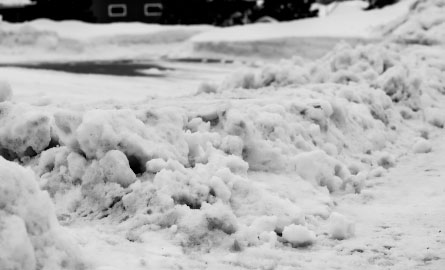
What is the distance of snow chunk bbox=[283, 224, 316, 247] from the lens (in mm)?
3346

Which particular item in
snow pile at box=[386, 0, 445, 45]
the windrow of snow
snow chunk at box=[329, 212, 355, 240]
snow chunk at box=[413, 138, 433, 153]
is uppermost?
snow pile at box=[386, 0, 445, 45]

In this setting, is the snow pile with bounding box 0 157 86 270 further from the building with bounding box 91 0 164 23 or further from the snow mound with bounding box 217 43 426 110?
the building with bounding box 91 0 164 23

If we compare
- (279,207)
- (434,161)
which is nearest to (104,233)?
(279,207)

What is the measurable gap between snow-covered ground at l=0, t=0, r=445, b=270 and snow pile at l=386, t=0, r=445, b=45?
5040mm

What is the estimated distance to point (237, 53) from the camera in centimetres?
1677

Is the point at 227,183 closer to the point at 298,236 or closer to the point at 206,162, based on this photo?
the point at 206,162

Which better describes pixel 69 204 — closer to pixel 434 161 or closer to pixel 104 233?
pixel 104 233

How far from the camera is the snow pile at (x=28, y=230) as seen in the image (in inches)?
92.3

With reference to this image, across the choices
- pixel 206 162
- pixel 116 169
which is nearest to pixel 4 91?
pixel 116 169

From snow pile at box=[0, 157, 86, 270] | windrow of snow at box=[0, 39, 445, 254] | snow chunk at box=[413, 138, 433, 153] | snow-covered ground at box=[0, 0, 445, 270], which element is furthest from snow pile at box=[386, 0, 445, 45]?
snow pile at box=[0, 157, 86, 270]

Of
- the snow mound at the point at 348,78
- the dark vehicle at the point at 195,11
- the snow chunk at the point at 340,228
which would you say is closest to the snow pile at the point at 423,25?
the snow mound at the point at 348,78

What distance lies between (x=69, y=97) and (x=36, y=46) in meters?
12.4

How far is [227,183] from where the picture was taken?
3736 millimetres

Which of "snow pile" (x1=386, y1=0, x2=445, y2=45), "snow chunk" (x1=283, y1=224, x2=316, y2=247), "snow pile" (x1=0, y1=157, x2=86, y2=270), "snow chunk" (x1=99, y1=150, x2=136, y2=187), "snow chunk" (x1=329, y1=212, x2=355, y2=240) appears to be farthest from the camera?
"snow pile" (x1=386, y1=0, x2=445, y2=45)
